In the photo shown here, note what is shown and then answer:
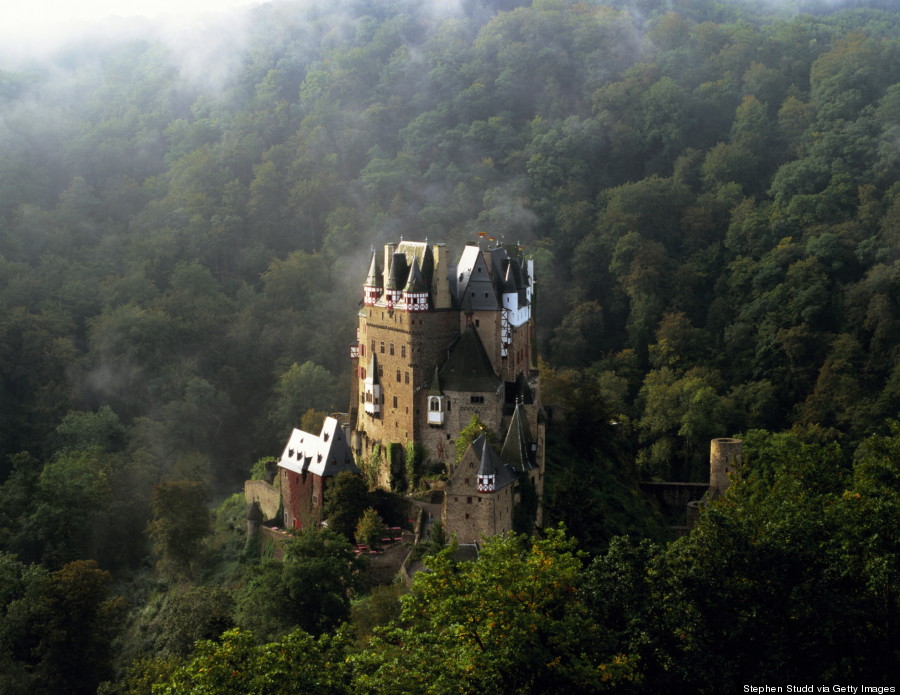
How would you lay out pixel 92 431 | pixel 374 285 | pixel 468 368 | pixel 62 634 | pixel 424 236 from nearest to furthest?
1. pixel 62 634
2. pixel 468 368
3. pixel 374 285
4. pixel 92 431
5. pixel 424 236

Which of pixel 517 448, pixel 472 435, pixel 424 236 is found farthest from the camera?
pixel 424 236

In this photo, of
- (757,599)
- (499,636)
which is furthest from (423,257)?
(757,599)

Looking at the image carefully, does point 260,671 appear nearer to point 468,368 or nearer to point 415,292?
point 468,368

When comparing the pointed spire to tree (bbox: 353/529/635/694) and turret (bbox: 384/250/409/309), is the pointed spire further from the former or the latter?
tree (bbox: 353/529/635/694)

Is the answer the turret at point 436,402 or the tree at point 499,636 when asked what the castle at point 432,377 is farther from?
the tree at point 499,636

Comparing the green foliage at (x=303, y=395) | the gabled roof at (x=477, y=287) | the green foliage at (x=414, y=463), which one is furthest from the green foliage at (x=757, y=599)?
the green foliage at (x=303, y=395)
